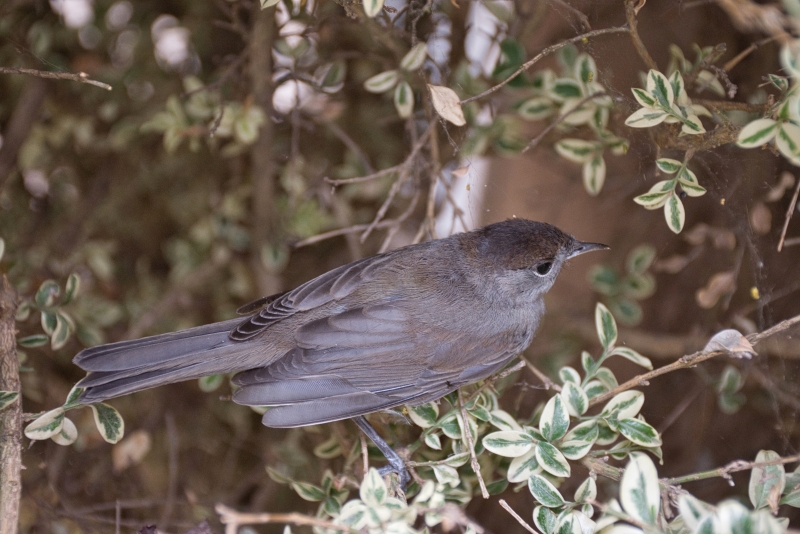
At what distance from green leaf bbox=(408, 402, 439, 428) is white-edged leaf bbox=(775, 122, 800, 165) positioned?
4.81 feet

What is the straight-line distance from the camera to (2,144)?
10.9 feet

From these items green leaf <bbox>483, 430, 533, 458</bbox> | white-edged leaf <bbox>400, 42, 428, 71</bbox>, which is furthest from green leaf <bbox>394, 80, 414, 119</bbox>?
green leaf <bbox>483, 430, 533, 458</bbox>

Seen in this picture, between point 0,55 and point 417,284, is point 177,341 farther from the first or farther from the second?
point 0,55

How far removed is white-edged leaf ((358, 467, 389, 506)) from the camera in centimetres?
185

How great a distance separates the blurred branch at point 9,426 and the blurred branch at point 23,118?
117 centimetres

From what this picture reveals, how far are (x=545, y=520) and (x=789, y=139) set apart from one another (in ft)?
4.23

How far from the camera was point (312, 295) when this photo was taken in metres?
2.81

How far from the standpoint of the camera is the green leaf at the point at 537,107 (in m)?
3.07

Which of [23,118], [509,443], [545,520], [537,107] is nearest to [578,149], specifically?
[537,107]

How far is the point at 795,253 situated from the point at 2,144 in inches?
147

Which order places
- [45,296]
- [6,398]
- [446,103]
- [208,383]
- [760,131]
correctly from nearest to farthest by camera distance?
[760,131], [6,398], [446,103], [45,296], [208,383]

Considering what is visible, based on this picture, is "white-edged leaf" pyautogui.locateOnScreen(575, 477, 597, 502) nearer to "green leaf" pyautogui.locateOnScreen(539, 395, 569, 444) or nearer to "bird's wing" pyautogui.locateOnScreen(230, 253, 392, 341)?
"green leaf" pyautogui.locateOnScreen(539, 395, 569, 444)

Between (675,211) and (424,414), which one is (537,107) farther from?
(424,414)

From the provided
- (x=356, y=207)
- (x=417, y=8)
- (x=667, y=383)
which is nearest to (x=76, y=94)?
(x=356, y=207)
